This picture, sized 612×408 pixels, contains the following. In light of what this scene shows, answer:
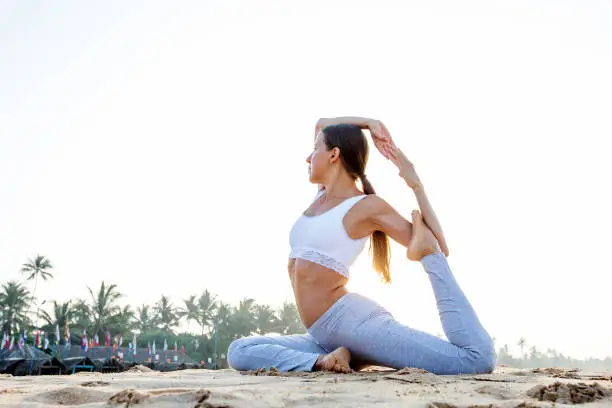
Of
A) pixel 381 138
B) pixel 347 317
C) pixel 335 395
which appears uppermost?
pixel 381 138

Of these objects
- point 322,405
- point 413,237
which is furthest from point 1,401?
point 413,237

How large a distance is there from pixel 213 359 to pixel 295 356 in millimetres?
47925

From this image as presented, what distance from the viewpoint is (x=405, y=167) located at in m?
2.92

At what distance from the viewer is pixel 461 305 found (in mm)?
2367

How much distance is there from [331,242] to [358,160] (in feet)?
2.01

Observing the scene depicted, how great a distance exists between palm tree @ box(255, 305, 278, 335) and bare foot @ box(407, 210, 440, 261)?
165 ft

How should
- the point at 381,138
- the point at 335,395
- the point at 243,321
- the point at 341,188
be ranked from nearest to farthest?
the point at 335,395 → the point at 341,188 → the point at 381,138 → the point at 243,321

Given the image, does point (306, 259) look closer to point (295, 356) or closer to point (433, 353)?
point (295, 356)

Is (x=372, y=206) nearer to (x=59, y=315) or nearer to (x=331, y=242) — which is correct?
(x=331, y=242)

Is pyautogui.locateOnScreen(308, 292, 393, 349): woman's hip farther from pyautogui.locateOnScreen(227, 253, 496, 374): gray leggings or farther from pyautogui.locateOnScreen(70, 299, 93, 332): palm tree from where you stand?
pyautogui.locateOnScreen(70, 299, 93, 332): palm tree

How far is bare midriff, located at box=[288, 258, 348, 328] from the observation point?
2531 mm

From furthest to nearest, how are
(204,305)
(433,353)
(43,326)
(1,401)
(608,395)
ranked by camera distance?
1. (204,305)
2. (43,326)
3. (433,353)
4. (608,395)
5. (1,401)

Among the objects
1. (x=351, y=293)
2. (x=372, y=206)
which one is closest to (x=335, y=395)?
(x=351, y=293)

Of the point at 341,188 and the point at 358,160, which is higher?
the point at 358,160
